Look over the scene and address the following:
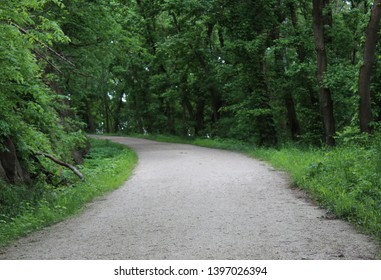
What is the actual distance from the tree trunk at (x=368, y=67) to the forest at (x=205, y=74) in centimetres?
3

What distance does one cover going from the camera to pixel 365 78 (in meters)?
12.0

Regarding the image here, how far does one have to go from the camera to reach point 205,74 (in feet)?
94.8

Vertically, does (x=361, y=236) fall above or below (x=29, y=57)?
below

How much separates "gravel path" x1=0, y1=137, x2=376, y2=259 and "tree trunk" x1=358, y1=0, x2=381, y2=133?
290 centimetres

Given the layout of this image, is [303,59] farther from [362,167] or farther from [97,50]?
[362,167]

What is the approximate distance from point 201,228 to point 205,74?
22.8 m

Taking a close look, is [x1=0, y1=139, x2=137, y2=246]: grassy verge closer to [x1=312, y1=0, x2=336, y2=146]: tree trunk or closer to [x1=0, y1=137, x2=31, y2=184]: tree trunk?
[x1=0, y1=137, x2=31, y2=184]: tree trunk

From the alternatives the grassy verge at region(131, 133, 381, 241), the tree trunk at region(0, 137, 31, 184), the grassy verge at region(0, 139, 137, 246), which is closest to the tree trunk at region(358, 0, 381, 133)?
the grassy verge at region(131, 133, 381, 241)

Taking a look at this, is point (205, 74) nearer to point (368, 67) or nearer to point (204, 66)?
point (204, 66)

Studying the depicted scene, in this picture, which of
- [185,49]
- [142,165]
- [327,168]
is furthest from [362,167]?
[185,49]

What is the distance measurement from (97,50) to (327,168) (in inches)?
483

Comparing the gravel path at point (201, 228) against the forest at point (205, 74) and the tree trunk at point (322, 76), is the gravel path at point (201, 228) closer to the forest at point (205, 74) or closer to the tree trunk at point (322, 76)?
the forest at point (205, 74)

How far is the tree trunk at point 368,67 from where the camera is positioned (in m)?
11.3

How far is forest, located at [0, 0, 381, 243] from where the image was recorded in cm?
894
